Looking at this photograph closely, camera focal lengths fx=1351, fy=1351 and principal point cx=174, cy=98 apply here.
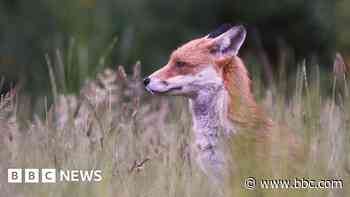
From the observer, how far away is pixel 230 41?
657 cm

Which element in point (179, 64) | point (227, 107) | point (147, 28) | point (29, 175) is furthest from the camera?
point (147, 28)

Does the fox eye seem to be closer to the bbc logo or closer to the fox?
the fox

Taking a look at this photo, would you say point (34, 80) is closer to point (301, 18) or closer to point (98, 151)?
point (301, 18)

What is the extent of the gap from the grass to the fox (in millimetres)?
112

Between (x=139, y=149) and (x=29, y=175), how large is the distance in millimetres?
789

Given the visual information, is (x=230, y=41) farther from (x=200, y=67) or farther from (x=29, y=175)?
(x=29, y=175)

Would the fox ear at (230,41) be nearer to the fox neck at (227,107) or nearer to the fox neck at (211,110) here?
the fox neck at (227,107)

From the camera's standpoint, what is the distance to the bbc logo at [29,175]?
20.3 feet

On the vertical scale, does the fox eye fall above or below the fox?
above

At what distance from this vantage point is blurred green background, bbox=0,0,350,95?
13.5 meters

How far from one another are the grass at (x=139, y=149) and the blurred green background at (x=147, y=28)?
5.91 meters

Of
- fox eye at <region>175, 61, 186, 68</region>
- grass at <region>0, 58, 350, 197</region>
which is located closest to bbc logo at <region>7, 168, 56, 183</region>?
grass at <region>0, 58, 350, 197</region>

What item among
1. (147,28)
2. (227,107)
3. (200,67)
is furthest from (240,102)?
(147,28)

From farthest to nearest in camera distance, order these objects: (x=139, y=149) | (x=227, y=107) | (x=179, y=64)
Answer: (x=139, y=149), (x=179, y=64), (x=227, y=107)
